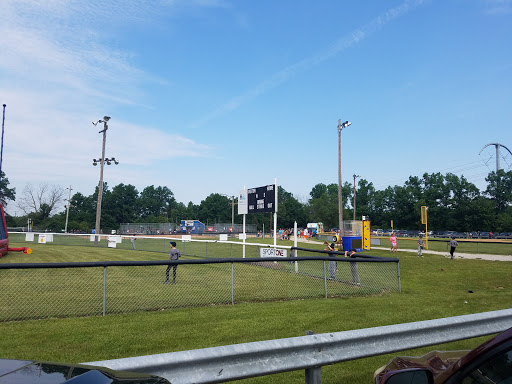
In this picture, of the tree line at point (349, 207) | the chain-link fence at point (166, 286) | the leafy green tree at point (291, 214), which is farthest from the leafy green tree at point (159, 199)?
the chain-link fence at point (166, 286)

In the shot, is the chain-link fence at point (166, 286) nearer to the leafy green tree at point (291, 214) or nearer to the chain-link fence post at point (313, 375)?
the chain-link fence post at point (313, 375)

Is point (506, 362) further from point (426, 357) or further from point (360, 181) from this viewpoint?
point (360, 181)

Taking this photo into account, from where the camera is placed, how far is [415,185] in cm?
11794

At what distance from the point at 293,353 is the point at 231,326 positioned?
4.79 metres

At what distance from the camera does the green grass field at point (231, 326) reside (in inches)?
228

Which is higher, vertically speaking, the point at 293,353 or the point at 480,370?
the point at 480,370

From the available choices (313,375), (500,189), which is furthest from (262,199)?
(500,189)

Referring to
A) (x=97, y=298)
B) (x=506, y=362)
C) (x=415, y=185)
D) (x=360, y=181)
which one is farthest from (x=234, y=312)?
(x=360, y=181)

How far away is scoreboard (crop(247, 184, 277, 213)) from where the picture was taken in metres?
22.9

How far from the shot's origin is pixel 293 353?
9.53 ft

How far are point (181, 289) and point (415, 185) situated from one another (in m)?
118

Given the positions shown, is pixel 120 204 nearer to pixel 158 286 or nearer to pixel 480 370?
pixel 158 286

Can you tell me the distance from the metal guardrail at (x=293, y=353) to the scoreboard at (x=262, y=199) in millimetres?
18535

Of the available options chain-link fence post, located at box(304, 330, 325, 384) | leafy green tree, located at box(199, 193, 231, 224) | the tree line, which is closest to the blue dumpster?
chain-link fence post, located at box(304, 330, 325, 384)
